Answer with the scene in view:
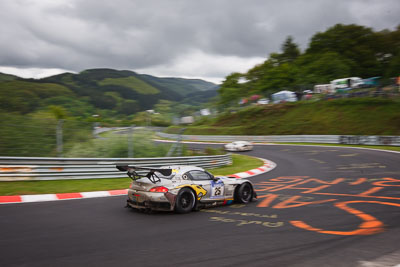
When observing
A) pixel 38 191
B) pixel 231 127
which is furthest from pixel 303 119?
pixel 38 191

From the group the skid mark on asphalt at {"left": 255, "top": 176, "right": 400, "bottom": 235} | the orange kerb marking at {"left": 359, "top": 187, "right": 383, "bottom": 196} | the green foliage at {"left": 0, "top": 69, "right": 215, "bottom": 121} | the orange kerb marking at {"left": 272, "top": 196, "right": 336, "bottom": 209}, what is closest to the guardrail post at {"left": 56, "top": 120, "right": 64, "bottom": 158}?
the skid mark on asphalt at {"left": 255, "top": 176, "right": 400, "bottom": 235}

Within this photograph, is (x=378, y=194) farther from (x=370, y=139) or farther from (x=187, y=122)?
(x=187, y=122)

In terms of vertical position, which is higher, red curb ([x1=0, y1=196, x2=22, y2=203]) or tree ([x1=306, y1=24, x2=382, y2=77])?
tree ([x1=306, y1=24, x2=382, y2=77])

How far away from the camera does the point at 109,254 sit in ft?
15.6

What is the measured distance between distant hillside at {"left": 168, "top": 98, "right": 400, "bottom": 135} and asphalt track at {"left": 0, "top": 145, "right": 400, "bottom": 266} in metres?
33.0

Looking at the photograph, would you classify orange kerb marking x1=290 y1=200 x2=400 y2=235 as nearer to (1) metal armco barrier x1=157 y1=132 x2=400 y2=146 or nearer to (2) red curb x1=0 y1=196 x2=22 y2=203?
(2) red curb x1=0 y1=196 x2=22 y2=203

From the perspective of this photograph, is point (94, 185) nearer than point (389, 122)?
Yes

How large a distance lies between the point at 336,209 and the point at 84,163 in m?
8.94

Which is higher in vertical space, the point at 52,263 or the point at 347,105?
the point at 347,105

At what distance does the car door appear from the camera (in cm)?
816

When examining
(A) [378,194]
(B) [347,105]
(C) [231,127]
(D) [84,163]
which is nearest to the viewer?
(A) [378,194]

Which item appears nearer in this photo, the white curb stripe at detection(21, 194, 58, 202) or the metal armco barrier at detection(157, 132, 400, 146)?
the white curb stripe at detection(21, 194, 58, 202)

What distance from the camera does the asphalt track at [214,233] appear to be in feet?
15.1

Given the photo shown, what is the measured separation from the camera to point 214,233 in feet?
19.5
